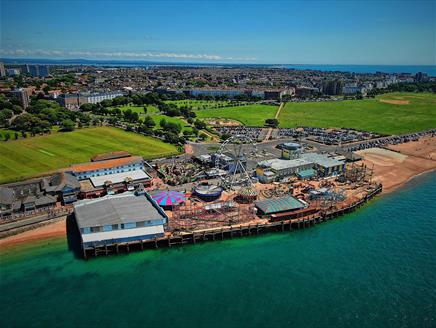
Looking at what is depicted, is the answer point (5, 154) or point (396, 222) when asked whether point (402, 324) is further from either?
point (5, 154)

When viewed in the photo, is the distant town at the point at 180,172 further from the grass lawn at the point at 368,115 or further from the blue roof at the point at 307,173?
the grass lawn at the point at 368,115

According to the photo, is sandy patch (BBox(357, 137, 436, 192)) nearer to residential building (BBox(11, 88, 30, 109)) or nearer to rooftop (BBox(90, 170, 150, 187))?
rooftop (BBox(90, 170, 150, 187))

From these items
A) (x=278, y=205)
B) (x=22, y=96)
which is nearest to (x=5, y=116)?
(x=22, y=96)

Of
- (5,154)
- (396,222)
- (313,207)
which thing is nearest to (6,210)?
(5,154)

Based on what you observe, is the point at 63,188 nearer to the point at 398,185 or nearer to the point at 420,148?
the point at 398,185

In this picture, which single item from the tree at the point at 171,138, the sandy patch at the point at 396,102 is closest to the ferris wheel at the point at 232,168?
the tree at the point at 171,138

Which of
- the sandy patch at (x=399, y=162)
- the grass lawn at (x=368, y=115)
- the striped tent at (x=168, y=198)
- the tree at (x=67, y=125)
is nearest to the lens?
the striped tent at (x=168, y=198)

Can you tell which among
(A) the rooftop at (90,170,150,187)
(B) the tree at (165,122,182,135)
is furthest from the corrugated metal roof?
(B) the tree at (165,122,182,135)
